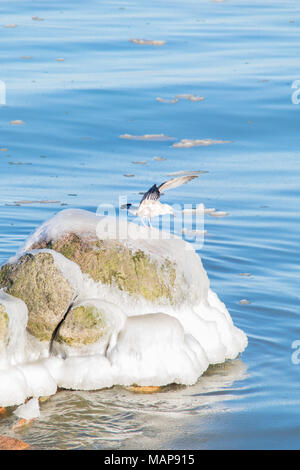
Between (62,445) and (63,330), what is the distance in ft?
2.76

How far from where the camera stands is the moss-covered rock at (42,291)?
206 inches

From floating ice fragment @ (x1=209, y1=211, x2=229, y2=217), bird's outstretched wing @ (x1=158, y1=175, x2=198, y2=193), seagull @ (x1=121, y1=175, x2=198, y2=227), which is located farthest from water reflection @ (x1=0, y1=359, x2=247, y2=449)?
floating ice fragment @ (x1=209, y1=211, x2=229, y2=217)

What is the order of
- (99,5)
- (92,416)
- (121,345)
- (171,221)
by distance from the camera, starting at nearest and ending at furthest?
1. (92,416)
2. (121,345)
3. (171,221)
4. (99,5)

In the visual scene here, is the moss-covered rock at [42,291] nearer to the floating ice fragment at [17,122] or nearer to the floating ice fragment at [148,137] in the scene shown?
the floating ice fragment at [148,137]

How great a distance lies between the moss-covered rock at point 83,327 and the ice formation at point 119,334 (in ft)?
0.06

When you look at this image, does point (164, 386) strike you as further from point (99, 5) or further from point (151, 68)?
point (99, 5)

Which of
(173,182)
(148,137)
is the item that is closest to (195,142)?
(148,137)

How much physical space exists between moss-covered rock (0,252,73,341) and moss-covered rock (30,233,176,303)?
0.33m

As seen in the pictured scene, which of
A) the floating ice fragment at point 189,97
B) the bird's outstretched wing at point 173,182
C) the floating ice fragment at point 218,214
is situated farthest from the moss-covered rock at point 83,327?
the floating ice fragment at point 189,97

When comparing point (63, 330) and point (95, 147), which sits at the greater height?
point (95, 147)

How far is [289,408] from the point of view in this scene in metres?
5.15

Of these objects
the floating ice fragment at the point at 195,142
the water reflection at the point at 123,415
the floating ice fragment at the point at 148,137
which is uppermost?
the floating ice fragment at the point at 148,137

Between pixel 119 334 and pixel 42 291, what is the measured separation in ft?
1.77
